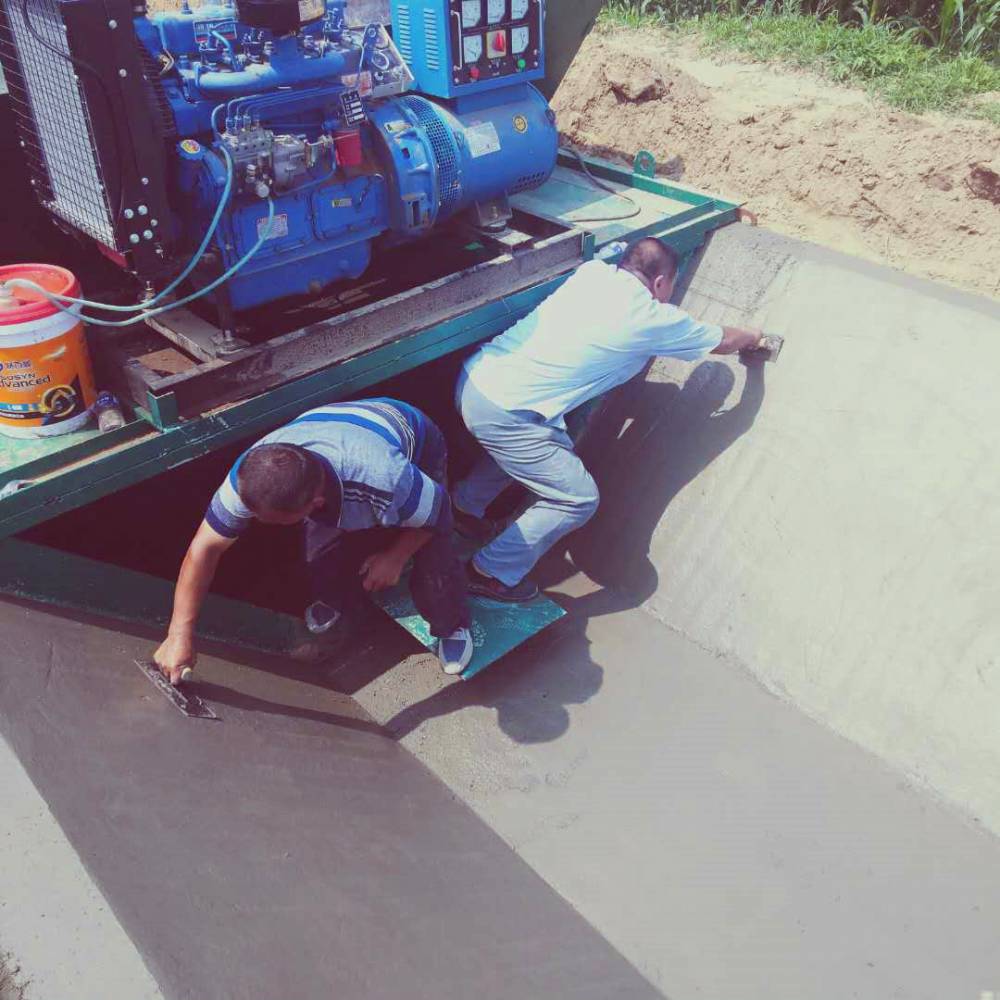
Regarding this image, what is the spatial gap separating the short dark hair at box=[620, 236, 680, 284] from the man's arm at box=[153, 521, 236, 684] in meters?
1.79

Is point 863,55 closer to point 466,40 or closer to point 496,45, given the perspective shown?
point 496,45

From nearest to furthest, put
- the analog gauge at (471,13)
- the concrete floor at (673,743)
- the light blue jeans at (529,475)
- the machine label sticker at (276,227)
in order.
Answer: the concrete floor at (673,743) → the machine label sticker at (276,227) → the analog gauge at (471,13) → the light blue jeans at (529,475)

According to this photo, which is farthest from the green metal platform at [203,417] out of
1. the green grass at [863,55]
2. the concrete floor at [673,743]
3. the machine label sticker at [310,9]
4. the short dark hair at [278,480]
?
the green grass at [863,55]

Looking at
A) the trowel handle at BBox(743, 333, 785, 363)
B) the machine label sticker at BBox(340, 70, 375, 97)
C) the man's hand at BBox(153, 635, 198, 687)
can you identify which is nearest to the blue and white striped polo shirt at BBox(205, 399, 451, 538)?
the man's hand at BBox(153, 635, 198, 687)

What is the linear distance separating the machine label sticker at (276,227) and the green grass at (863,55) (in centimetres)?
330

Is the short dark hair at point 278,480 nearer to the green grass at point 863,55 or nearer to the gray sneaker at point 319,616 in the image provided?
the gray sneaker at point 319,616

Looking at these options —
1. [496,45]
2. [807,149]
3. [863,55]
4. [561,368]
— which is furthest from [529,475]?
[863,55]

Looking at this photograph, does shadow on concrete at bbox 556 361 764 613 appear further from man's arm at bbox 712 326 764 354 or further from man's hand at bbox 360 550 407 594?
man's hand at bbox 360 550 407 594

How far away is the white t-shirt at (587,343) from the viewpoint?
337 centimetres

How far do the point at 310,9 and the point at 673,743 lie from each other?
2.62m

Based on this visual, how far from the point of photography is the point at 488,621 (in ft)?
11.8

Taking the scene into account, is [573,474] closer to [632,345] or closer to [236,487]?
[632,345]

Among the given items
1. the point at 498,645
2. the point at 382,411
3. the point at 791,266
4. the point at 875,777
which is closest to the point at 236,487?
the point at 382,411

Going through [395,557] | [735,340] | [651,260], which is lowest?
[395,557]
